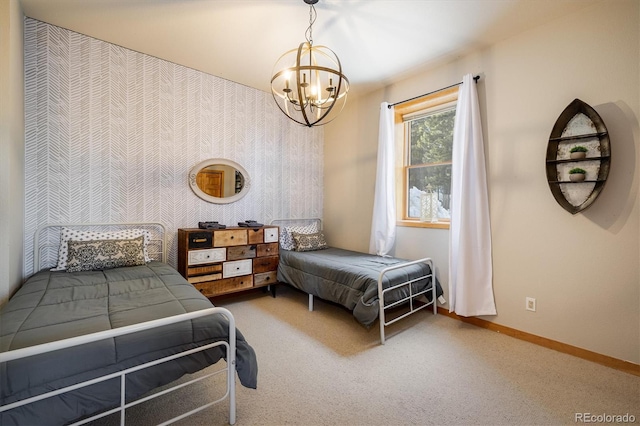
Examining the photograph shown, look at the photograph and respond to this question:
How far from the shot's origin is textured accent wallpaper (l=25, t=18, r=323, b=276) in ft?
8.07

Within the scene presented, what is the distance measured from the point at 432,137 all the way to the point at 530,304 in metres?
1.94

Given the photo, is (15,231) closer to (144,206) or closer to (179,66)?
(144,206)

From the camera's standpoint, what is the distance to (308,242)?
3701 millimetres

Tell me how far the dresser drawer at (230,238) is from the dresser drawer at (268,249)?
0.75 ft

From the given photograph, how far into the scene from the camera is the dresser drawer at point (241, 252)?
3.11 m

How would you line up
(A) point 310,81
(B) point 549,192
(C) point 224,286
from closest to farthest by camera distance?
(A) point 310,81 → (B) point 549,192 → (C) point 224,286

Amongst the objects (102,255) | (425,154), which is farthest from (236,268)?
(425,154)

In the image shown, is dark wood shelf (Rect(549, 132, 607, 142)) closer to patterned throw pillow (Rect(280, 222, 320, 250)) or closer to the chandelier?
the chandelier

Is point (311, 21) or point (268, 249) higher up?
point (311, 21)

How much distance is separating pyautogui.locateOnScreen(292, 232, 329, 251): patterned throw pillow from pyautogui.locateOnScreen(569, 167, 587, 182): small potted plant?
266 centimetres

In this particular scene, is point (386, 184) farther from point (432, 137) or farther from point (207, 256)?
point (207, 256)

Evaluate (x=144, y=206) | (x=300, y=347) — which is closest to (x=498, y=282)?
(x=300, y=347)

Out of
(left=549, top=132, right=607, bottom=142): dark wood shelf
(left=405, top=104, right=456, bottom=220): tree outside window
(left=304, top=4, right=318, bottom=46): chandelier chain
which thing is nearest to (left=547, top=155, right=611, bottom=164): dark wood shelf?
(left=549, top=132, right=607, bottom=142): dark wood shelf

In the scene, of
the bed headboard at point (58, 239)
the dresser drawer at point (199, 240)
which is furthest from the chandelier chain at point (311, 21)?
the bed headboard at point (58, 239)
